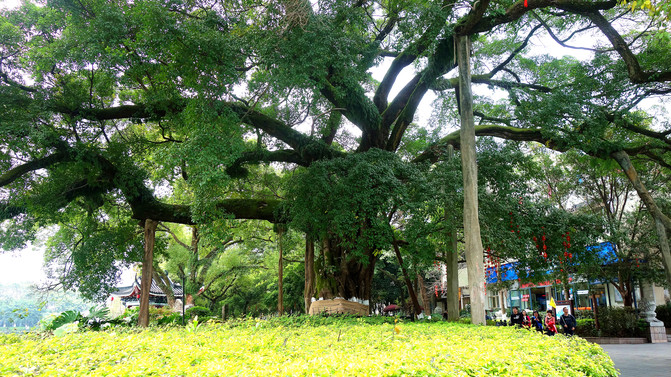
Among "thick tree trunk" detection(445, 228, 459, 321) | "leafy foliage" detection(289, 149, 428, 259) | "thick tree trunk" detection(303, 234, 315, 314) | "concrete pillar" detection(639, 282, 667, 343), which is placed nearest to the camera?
"leafy foliage" detection(289, 149, 428, 259)

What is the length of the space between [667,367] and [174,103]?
454 inches

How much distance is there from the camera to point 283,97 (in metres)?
9.41

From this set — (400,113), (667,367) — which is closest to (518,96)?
(400,113)

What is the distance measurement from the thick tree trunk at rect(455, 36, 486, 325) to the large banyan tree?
0.20 m

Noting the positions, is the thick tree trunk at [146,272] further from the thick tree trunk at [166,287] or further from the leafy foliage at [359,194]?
the thick tree trunk at [166,287]

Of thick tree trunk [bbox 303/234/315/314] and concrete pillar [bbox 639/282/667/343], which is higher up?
thick tree trunk [bbox 303/234/315/314]

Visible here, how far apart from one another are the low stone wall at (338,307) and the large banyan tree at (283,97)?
Result: 365 millimetres

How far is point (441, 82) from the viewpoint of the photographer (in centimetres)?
1265

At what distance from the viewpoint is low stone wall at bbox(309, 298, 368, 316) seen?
12102 millimetres

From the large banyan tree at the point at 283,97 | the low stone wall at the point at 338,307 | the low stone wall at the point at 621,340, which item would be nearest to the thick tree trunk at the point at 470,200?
the large banyan tree at the point at 283,97

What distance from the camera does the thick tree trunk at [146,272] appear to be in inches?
457

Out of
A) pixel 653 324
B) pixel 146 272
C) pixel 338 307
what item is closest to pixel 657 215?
pixel 653 324

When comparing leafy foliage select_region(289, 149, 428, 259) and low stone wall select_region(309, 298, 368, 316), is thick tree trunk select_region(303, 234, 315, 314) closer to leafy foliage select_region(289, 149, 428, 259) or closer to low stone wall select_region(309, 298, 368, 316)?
low stone wall select_region(309, 298, 368, 316)

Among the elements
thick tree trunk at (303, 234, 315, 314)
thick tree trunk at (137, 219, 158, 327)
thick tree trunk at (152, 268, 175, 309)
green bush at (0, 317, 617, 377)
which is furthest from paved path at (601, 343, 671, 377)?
thick tree trunk at (152, 268, 175, 309)
